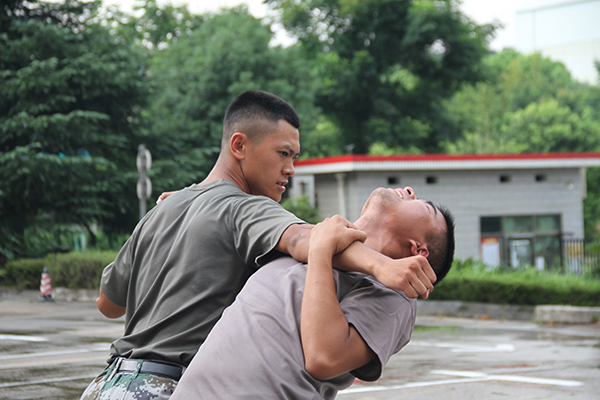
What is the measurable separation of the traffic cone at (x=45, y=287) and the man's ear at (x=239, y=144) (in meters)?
17.0

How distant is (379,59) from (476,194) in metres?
17.7

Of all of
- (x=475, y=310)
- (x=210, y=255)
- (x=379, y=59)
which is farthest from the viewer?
(x=379, y=59)

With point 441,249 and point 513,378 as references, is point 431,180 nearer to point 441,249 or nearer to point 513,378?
point 513,378

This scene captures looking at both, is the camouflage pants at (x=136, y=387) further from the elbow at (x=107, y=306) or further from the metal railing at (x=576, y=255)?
the metal railing at (x=576, y=255)

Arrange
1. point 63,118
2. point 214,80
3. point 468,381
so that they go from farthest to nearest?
point 214,80, point 63,118, point 468,381

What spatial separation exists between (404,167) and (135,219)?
9821 millimetres

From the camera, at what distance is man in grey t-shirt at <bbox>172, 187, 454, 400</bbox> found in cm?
204

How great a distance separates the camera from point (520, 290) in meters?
16.0

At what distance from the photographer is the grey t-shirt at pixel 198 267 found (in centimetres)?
233

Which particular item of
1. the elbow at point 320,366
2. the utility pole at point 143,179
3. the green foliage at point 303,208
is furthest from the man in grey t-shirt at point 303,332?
the green foliage at point 303,208

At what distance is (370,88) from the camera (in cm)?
4334

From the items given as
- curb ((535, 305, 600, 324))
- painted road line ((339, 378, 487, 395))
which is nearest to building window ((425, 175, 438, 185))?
curb ((535, 305, 600, 324))

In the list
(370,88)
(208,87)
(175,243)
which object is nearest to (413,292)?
(175,243)

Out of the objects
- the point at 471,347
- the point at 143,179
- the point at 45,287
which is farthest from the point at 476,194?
the point at 471,347
